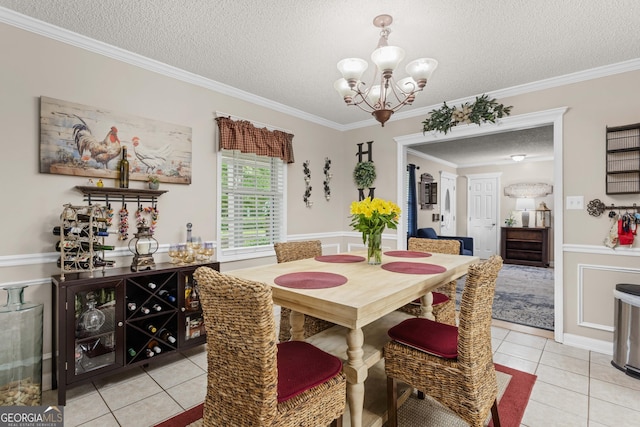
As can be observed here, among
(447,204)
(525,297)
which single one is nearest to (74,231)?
(525,297)

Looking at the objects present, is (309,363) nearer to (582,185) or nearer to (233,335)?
(233,335)

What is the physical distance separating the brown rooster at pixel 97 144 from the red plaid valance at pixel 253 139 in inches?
37.8

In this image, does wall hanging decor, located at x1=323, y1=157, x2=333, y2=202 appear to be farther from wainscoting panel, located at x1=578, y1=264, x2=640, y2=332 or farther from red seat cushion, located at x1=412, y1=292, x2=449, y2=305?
wainscoting panel, located at x1=578, y1=264, x2=640, y2=332

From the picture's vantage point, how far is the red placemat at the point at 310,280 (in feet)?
5.29

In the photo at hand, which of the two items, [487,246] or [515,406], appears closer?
[515,406]

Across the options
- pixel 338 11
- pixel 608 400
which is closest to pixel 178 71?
pixel 338 11

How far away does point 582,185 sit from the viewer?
2982 mm

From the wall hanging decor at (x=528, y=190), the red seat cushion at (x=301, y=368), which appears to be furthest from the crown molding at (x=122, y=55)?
the wall hanging decor at (x=528, y=190)

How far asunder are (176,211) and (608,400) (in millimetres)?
3667

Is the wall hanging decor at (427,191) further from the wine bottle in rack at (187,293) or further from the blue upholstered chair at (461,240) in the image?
the wine bottle in rack at (187,293)

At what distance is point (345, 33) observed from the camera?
7.57 ft

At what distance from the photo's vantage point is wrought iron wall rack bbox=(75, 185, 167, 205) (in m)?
2.40

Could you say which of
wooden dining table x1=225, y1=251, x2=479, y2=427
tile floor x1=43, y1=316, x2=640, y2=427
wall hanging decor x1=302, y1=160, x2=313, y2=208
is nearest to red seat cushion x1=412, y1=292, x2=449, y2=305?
wooden dining table x1=225, y1=251, x2=479, y2=427

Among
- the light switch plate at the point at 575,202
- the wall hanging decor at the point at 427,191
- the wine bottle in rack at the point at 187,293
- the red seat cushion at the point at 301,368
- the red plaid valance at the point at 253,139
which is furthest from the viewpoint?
the wall hanging decor at the point at 427,191
